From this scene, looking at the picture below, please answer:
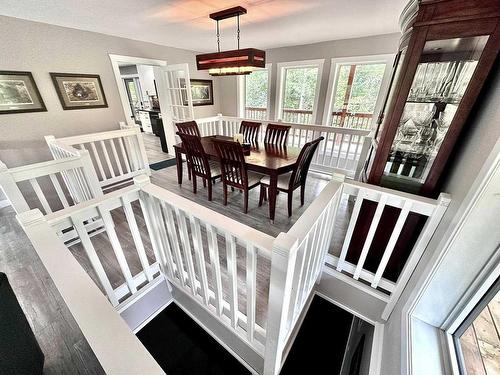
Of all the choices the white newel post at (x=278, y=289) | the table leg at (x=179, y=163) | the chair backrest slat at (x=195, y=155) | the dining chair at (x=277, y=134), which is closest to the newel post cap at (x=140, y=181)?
the white newel post at (x=278, y=289)

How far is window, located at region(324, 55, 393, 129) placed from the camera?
3.76 meters

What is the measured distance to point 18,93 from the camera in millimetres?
2658

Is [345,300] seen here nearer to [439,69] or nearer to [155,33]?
[439,69]

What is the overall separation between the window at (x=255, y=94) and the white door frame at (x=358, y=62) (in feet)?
5.09

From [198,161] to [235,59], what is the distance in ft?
4.49

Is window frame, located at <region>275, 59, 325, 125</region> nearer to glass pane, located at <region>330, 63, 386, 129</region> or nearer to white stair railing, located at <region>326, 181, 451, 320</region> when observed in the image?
glass pane, located at <region>330, 63, 386, 129</region>

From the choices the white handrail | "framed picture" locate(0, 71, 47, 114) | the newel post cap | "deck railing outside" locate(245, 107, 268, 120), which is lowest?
the white handrail

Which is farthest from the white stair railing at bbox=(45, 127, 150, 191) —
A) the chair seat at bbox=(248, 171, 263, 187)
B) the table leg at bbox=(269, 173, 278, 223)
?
the table leg at bbox=(269, 173, 278, 223)

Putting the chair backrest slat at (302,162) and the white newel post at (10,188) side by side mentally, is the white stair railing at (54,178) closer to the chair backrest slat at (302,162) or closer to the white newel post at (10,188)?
the white newel post at (10,188)

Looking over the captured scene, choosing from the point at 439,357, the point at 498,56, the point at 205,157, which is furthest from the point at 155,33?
→ the point at 439,357

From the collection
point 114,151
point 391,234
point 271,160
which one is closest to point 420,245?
point 391,234

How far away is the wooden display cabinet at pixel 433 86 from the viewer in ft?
3.14

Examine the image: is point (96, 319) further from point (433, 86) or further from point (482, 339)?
point (433, 86)

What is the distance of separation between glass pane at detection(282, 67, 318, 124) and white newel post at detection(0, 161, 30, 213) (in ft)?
15.8
